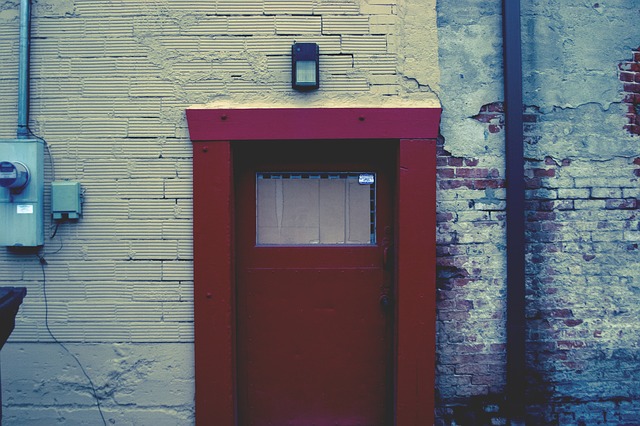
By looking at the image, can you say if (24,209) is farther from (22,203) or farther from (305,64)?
(305,64)

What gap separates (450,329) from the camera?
3094 mm

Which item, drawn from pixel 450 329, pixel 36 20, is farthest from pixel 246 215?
pixel 36 20

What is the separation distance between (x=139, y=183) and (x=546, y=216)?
2.84 meters

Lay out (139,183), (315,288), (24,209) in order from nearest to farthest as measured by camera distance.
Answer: (24,209)
(139,183)
(315,288)

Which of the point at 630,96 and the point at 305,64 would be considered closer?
the point at 305,64

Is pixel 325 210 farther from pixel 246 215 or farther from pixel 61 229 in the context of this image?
pixel 61 229

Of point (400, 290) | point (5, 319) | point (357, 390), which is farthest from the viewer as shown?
point (357, 390)

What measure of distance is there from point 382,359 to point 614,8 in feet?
9.84

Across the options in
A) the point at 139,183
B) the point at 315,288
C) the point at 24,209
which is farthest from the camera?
the point at 315,288

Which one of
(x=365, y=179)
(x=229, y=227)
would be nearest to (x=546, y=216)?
(x=365, y=179)

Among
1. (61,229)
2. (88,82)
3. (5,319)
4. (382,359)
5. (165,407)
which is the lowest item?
(165,407)

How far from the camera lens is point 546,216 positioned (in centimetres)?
309

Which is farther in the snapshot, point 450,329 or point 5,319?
point 450,329

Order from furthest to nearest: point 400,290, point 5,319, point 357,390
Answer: point 357,390
point 400,290
point 5,319
